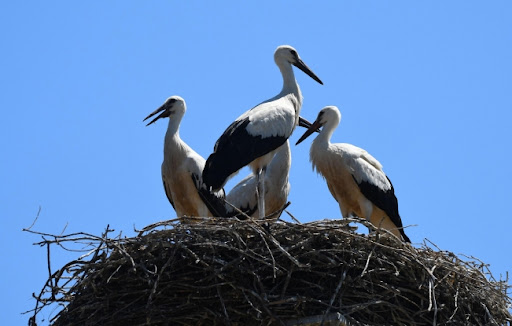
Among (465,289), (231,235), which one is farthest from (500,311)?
(231,235)

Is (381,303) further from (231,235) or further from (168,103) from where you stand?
(168,103)

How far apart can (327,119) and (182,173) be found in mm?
1500

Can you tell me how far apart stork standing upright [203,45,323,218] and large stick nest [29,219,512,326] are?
138 cm

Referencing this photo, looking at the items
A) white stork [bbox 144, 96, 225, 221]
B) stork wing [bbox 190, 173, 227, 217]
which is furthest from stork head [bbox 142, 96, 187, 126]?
stork wing [bbox 190, 173, 227, 217]

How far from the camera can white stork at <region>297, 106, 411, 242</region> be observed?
37.2 feet

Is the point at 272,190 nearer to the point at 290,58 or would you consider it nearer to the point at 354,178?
the point at 354,178

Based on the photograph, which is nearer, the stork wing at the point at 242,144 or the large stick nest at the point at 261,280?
the large stick nest at the point at 261,280

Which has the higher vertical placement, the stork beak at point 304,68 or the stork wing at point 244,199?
the stork beak at point 304,68

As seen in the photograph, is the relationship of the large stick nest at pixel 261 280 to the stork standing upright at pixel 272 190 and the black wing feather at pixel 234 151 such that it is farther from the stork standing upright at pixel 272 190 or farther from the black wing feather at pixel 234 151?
the stork standing upright at pixel 272 190

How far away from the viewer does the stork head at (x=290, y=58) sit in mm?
11344

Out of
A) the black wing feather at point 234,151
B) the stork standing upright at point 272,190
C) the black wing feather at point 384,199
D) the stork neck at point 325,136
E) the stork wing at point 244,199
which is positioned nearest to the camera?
the black wing feather at point 234,151

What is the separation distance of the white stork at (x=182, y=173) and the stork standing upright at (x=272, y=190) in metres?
0.25

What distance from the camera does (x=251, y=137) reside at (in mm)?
10094

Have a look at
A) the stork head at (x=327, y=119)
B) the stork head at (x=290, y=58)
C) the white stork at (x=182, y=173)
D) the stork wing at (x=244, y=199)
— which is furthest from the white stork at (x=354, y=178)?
the white stork at (x=182, y=173)
